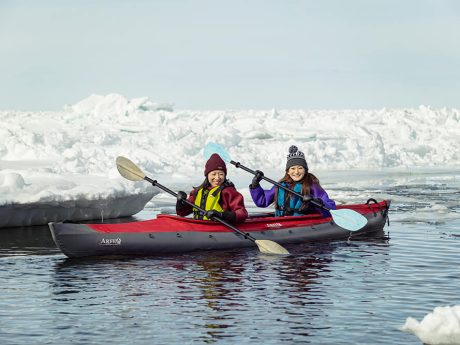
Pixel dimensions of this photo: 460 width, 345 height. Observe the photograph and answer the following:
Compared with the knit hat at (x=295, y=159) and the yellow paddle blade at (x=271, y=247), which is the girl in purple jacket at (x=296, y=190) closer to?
the knit hat at (x=295, y=159)

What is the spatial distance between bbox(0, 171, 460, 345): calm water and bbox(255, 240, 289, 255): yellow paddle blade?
109 mm

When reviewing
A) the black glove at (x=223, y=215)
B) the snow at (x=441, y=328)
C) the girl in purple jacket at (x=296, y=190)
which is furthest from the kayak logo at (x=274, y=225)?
the snow at (x=441, y=328)

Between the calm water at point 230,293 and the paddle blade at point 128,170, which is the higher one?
the paddle blade at point 128,170

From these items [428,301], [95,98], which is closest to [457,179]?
[428,301]

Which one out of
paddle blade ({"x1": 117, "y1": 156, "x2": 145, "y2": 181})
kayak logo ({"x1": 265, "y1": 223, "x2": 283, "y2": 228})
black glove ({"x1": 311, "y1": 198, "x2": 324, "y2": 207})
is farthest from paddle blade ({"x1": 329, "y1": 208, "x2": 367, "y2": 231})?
paddle blade ({"x1": 117, "y1": 156, "x2": 145, "y2": 181})

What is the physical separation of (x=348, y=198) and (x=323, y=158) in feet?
59.5

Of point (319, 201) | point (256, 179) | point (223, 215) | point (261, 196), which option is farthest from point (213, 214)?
point (319, 201)

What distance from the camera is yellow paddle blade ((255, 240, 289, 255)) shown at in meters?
10.8

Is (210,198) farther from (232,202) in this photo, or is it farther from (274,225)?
(274,225)

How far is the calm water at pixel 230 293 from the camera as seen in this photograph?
6.47 meters

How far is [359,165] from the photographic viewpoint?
37.9 m

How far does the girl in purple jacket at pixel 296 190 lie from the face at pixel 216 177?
0.94 m

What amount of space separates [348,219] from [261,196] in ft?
4.08

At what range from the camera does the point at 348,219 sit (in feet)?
39.4
